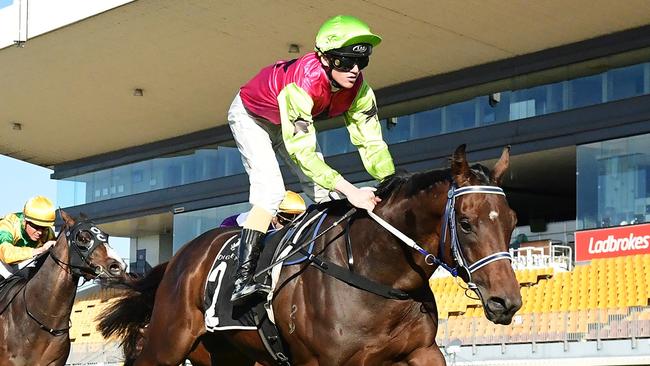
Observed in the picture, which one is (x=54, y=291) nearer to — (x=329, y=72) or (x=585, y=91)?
(x=329, y=72)

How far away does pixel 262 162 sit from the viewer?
600 cm

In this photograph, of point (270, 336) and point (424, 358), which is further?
point (270, 336)

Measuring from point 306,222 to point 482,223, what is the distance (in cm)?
129

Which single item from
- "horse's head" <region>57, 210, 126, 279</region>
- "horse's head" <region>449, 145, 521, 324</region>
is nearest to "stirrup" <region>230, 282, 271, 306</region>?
"horse's head" <region>449, 145, 521, 324</region>

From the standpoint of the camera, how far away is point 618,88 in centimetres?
1861

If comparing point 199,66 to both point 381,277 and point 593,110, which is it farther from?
point 381,277

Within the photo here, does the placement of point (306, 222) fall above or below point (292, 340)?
above

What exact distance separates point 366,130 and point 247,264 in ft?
3.20

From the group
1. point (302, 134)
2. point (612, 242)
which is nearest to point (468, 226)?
point (302, 134)

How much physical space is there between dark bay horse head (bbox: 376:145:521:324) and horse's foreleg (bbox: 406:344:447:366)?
0.35m

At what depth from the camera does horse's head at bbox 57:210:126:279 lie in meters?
8.24

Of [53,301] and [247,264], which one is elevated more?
[247,264]

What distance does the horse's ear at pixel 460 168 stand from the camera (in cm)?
480

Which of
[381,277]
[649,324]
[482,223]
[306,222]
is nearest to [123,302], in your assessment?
[306,222]
